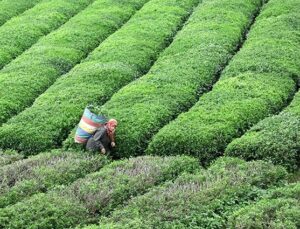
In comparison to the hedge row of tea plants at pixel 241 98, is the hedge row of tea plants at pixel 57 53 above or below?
below

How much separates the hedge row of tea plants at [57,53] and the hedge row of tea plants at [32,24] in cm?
103

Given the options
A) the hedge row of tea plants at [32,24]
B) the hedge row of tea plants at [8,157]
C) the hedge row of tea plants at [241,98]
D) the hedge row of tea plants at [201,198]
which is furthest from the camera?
the hedge row of tea plants at [32,24]

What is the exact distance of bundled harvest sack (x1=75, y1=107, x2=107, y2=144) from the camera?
849 inches

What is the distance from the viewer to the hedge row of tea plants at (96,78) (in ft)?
75.3

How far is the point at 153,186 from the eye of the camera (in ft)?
59.4

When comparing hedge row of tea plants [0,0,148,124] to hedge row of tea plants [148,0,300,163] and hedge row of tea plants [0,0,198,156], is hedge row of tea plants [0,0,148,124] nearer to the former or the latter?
hedge row of tea plants [0,0,198,156]

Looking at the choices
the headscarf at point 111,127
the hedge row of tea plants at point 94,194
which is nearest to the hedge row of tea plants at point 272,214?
the hedge row of tea plants at point 94,194

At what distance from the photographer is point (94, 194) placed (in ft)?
56.9

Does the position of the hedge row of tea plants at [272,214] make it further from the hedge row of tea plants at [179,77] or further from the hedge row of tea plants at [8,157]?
the hedge row of tea plants at [8,157]

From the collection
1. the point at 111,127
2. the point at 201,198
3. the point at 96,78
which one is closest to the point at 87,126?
the point at 111,127

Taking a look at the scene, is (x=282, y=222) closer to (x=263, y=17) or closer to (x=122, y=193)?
(x=122, y=193)

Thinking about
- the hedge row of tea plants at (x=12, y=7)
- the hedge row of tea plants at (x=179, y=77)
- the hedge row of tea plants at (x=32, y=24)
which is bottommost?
the hedge row of tea plants at (x=12, y=7)

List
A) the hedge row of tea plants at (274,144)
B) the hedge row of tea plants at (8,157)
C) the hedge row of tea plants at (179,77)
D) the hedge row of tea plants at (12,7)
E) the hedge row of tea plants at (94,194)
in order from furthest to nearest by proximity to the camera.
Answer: the hedge row of tea plants at (12,7), the hedge row of tea plants at (179,77), the hedge row of tea plants at (8,157), the hedge row of tea plants at (274,144), the hedge row of tea plants at (94,194)

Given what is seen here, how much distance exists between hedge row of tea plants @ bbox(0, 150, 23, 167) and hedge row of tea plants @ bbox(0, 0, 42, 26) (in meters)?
19.3
